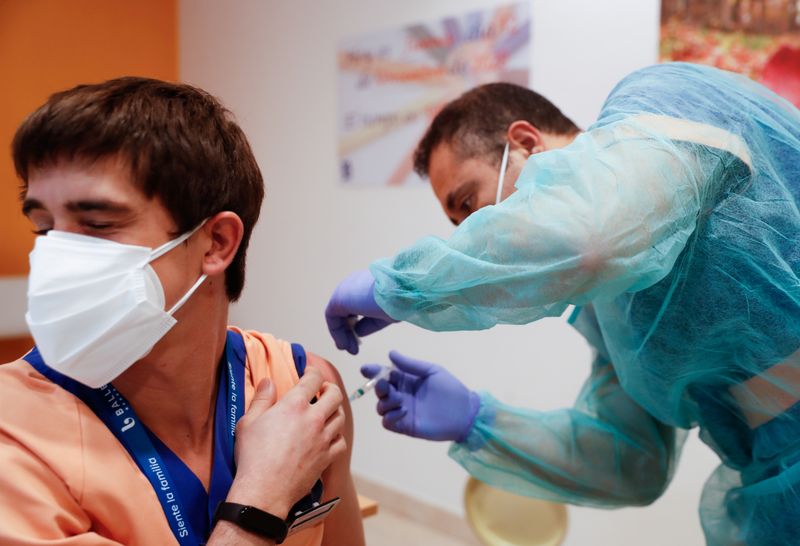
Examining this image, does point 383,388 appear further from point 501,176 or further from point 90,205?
point 90,205

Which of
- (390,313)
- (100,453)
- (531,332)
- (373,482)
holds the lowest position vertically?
(373,482)

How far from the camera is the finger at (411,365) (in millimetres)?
1701

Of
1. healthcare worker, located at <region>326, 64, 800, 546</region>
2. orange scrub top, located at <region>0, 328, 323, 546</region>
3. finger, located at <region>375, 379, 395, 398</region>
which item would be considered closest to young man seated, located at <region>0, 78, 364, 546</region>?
orange scrub top, located at <region>0, 328, 323, 546</region>

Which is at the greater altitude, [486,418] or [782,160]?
[782,160]

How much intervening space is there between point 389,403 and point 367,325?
0.25 meters

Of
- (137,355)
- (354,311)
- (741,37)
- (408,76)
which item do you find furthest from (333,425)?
(408,76)

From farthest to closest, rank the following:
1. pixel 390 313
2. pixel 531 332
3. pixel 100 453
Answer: pixel 531 332, pixel 390 313, pixel 100 453

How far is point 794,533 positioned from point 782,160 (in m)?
0.63

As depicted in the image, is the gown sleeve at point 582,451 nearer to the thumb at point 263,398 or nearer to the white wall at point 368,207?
the thumb at point 263,398

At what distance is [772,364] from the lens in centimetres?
124

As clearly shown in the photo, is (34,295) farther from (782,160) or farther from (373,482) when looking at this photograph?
(373,482)

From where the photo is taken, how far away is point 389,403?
5.50 feet

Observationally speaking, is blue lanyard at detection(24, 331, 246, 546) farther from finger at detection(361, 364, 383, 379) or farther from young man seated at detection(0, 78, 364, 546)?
finger at detection(361, 364, 383, 379)

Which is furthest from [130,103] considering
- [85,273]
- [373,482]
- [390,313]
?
[373,482]
